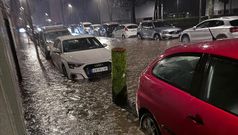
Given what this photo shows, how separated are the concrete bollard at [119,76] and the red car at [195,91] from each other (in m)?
1.83

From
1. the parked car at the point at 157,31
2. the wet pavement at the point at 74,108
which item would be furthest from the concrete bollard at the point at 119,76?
the parked car at the point at 157,31

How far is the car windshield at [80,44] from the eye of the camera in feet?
28.1

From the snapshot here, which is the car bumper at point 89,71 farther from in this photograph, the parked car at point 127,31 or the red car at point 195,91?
the parked car at point 127,31

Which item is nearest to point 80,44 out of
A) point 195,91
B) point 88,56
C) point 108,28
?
point 88,56

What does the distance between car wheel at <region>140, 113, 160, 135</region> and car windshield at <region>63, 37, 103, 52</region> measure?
17.6 ft

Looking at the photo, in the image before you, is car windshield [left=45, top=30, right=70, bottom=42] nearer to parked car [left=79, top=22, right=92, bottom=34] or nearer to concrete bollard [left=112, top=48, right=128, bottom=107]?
concrete bollard [left=112, top=48, right=128, bottom=107]

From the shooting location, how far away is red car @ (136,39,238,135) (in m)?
2.09

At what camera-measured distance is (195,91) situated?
243 centimetres

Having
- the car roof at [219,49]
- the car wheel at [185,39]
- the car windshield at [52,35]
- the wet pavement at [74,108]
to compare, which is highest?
the car roof at [219,49]

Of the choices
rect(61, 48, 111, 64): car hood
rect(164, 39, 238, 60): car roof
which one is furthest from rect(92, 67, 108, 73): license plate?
rect(164, 39, 238, 60): car roof

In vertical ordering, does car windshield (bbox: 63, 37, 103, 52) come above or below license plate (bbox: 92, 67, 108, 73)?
above

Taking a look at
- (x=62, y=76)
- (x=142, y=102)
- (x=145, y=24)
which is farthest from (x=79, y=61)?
(x=145, y=24)

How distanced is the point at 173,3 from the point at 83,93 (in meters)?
31.3

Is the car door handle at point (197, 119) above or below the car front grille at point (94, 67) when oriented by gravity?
above
